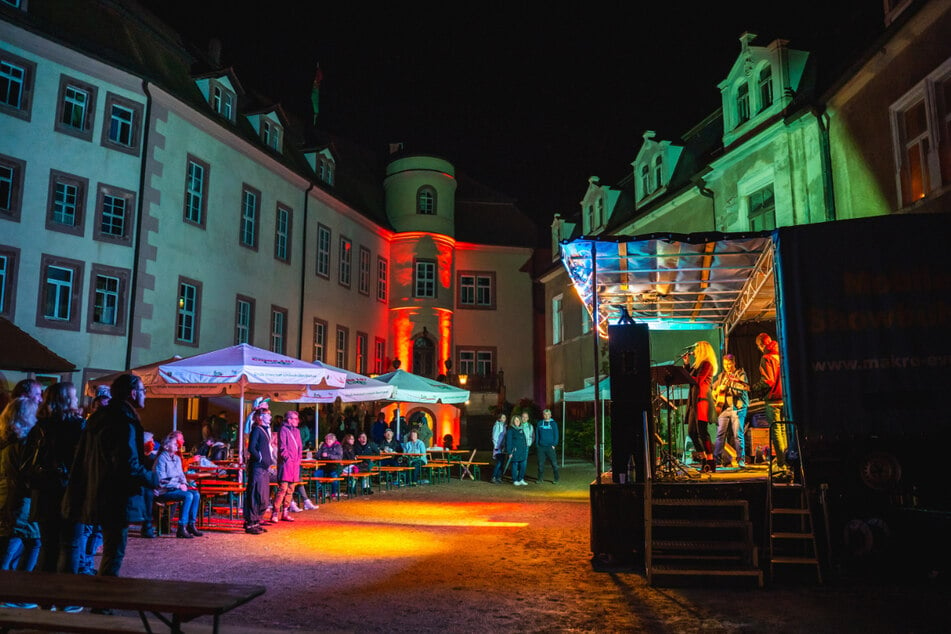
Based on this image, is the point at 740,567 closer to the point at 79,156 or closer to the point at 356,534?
the point at 356,534

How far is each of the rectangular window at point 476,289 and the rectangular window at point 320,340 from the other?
32.0 feet

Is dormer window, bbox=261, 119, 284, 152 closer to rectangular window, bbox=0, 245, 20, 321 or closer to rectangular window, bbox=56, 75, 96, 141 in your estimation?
rectangular window, bbox=56, 75, 96, 141

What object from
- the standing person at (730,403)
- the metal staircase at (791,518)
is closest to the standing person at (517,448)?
the standing person at (730,403)

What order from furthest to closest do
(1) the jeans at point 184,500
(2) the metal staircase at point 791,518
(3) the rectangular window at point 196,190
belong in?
(3) the rectangular window at point 196,190 < (1) the jeans at point 184,500 < (2) the metal staircase at point 791,518

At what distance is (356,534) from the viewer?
35.6ft

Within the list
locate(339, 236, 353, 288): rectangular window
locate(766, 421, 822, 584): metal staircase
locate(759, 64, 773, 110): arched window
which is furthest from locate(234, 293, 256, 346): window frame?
locate(766, 421, 822, 584): metal staircase

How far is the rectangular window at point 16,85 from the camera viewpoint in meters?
17.3

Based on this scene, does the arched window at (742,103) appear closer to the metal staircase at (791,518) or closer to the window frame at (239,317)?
the metal staircase at (791,518)

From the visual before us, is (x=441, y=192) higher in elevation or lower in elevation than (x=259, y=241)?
higher

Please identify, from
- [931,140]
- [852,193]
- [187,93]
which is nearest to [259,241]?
[187,93]

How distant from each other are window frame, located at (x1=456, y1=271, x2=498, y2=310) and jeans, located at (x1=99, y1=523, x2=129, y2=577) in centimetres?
3095

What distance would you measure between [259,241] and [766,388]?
18.2 meters

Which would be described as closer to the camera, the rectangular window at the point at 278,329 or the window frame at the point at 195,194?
the window frame at the point at 195,194

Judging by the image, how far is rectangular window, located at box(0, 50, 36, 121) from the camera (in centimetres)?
1734
